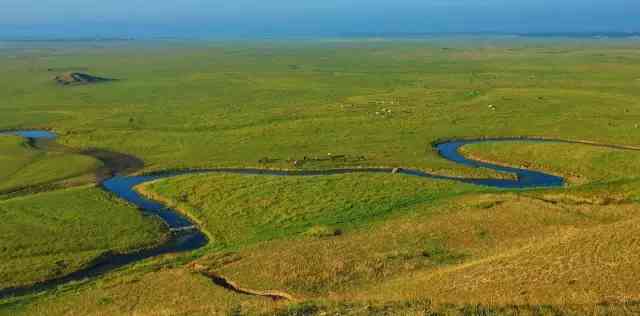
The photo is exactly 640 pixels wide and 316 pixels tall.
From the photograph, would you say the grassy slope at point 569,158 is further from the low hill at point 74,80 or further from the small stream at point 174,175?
the low hill at point 74,80

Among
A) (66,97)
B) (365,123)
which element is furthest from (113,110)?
(365,123)

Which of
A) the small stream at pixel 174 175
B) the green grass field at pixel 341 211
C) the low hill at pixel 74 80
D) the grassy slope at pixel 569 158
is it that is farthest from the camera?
the low hill at pixel 74 80

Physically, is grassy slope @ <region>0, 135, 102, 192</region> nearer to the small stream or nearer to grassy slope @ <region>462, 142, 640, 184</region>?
the small stream

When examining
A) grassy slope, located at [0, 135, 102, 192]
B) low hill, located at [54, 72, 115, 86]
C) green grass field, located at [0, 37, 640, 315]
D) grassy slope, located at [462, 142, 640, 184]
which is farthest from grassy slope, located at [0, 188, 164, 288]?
low hill, located at [54, 72, 115, 86]

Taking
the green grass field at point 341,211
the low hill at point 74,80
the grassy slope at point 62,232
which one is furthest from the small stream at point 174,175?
the low hill at point 74,80

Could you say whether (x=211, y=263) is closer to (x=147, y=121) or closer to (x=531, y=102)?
(x=147, y=121)
